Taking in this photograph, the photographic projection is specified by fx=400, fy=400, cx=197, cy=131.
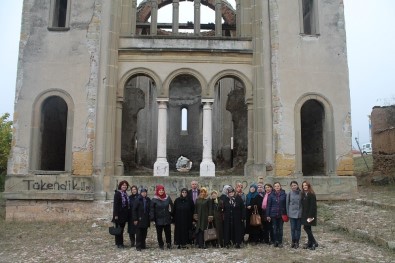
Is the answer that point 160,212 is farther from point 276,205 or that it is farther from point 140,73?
point 140,73

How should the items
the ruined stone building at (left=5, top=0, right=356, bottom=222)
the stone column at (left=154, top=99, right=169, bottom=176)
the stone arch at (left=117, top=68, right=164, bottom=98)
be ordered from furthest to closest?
the stone arch at (left=117, top=68, right=164, bottom=98) < the stone column at (left=154, top=99, right=169, bottom=176) < the ruined stone building at (left=5, top=0, right=356, bottom=222)

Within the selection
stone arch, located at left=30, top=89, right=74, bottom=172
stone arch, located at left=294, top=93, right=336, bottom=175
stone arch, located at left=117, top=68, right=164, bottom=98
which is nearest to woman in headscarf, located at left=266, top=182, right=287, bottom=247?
stone arch, located at left=294, top=93, right=336, bottom=175

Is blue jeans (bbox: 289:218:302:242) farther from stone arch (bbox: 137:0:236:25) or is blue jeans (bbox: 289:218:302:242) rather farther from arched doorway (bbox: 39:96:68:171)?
stone arch (bbox: 137:0:236:25)

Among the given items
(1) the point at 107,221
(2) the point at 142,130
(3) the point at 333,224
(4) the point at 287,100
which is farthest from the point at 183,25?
(3) the point at 333,224

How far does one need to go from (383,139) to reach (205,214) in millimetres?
14250

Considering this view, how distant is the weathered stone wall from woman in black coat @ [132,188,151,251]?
14.3m

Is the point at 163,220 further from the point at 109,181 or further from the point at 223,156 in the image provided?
the point at 223,156

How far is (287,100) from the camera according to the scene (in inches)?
545

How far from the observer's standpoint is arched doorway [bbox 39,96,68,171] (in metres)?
14.5

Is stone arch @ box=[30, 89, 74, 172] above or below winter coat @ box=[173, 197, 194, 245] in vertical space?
above

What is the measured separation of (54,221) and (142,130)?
8.93m

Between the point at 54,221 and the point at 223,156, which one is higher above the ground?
the point at 223,156

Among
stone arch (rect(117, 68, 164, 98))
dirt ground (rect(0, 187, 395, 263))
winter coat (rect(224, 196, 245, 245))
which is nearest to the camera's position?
dirt ground (rect(0, 187, 395, 263))

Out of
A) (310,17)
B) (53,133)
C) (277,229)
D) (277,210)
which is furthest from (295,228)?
(53,133)
